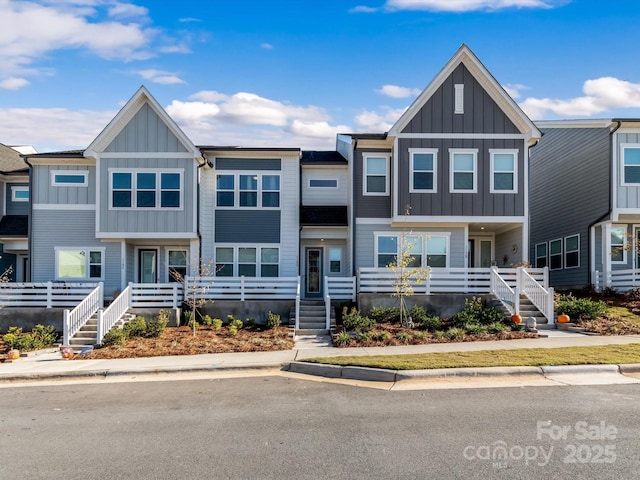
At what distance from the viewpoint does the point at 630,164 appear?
21.5 meters

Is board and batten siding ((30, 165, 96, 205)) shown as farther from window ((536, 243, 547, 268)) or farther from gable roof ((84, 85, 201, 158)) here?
window ((536, 243, 547, 268))

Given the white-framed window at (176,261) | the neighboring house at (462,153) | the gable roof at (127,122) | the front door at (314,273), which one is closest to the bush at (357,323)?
the neighboring house at (462,153)

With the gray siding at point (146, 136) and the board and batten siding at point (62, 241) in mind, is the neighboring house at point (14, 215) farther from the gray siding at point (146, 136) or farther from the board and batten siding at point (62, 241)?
the gray siding at point (146, 136)

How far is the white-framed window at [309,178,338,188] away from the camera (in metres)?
23.1

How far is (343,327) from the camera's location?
1719 centimetres

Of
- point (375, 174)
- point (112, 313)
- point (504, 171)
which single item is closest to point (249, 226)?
point (375, 174)

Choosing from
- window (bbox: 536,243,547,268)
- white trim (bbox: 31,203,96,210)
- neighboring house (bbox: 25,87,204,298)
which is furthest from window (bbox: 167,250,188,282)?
window (bbox: 536,243,547,268)

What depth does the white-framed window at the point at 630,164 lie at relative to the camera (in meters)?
21.5

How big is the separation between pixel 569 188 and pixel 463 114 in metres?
8.10

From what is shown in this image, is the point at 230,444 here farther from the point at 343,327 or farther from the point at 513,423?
the point at 343,327

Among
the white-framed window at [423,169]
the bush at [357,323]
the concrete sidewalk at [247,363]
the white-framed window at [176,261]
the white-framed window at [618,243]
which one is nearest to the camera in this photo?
the concrete sidewalk at [247,363]

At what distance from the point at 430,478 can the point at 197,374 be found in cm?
752

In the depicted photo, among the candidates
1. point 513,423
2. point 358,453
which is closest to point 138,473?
point 358,453

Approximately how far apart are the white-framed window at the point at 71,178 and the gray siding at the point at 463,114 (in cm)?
1314
